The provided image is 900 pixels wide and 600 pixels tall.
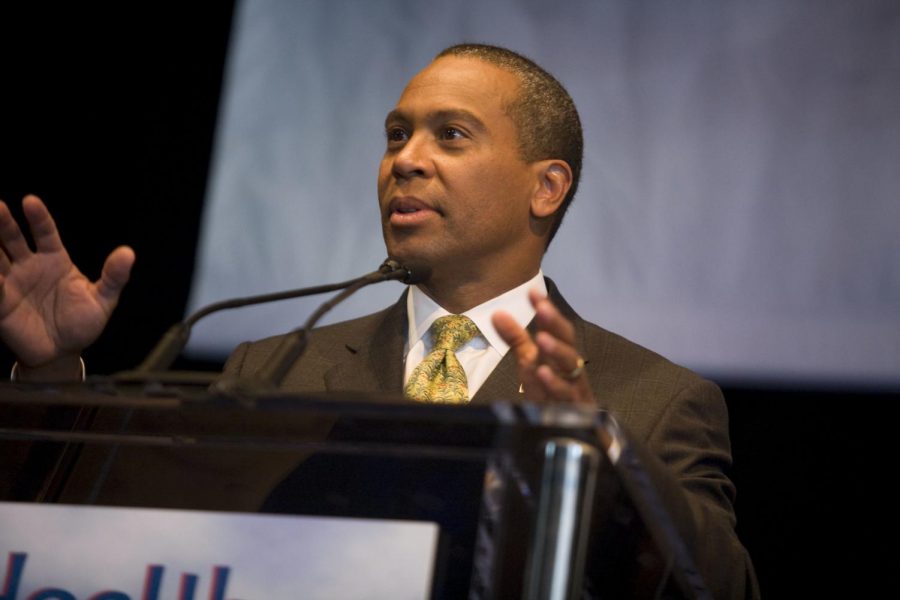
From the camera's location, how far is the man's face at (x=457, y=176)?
7.22 feet

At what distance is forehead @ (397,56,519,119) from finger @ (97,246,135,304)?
861 millimetres

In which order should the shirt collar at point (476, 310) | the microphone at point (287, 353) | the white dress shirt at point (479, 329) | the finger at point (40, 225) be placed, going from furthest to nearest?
the shirt collar at point (476, 310) → the white dress shirt at point (479, 329) → the finger at point (40, 225) → the microphone at point (287, 353)

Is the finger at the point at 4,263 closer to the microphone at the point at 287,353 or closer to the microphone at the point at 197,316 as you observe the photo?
the microphone at the point at 197,316

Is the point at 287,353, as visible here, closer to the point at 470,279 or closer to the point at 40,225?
the point at 40,225

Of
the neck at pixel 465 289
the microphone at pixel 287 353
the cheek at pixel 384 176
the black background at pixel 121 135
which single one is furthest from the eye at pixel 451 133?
the black background at pixel 121 135

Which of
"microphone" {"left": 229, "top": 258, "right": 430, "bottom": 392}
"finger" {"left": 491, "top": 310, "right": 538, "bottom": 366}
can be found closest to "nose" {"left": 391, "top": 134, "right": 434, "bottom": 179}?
"microphone" {"left": 229, "top": 258, "right": 430, "bottom": 392}

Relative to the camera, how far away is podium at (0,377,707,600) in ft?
3.52

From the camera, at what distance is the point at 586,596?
49.6 inches

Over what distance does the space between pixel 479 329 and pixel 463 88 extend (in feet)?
1.64

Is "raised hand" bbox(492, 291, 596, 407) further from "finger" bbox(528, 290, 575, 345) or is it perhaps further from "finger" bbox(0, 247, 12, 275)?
"finger" bbox(0, 247, 12, 275)

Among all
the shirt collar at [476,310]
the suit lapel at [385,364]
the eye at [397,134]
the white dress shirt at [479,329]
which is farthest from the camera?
the eye at [397,134]

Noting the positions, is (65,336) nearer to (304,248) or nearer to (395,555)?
(395,555)

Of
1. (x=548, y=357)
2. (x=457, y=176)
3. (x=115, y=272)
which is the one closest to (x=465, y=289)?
(x=457, y=176)

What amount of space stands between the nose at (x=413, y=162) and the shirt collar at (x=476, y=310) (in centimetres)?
25
